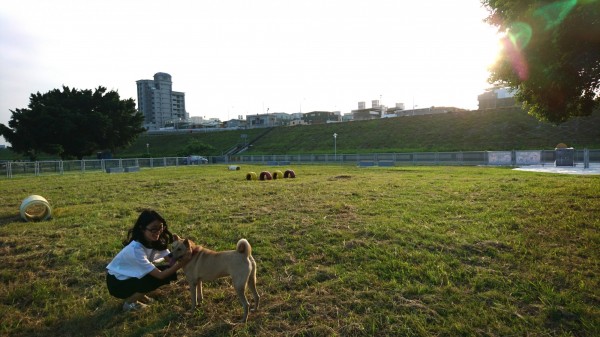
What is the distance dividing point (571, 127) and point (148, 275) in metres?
50.4

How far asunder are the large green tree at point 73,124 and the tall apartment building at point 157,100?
10011 cm

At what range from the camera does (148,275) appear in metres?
4.06

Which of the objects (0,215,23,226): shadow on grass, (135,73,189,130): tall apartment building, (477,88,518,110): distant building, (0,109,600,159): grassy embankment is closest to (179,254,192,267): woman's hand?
(0,215,23,226): shadow on grass

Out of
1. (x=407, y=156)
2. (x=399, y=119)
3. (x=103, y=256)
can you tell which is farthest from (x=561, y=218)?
(x=399, y=119)

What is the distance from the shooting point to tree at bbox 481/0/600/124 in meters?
6.80

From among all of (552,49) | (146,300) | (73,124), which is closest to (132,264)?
(146,300)

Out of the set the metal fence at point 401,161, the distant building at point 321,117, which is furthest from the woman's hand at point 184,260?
the distant building at point 321,117

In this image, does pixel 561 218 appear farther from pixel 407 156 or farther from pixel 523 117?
pixel 523 117

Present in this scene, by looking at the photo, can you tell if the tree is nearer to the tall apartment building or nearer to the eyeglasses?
the eyeglasses

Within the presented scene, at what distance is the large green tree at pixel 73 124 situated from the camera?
4106cm

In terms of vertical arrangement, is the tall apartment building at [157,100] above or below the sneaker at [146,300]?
above

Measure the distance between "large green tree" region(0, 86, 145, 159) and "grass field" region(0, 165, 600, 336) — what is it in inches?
1535

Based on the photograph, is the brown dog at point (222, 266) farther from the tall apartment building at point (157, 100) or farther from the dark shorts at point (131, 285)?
the tall apartment building at point (157, 100)

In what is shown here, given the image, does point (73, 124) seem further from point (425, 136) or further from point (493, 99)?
point (493, 99)
